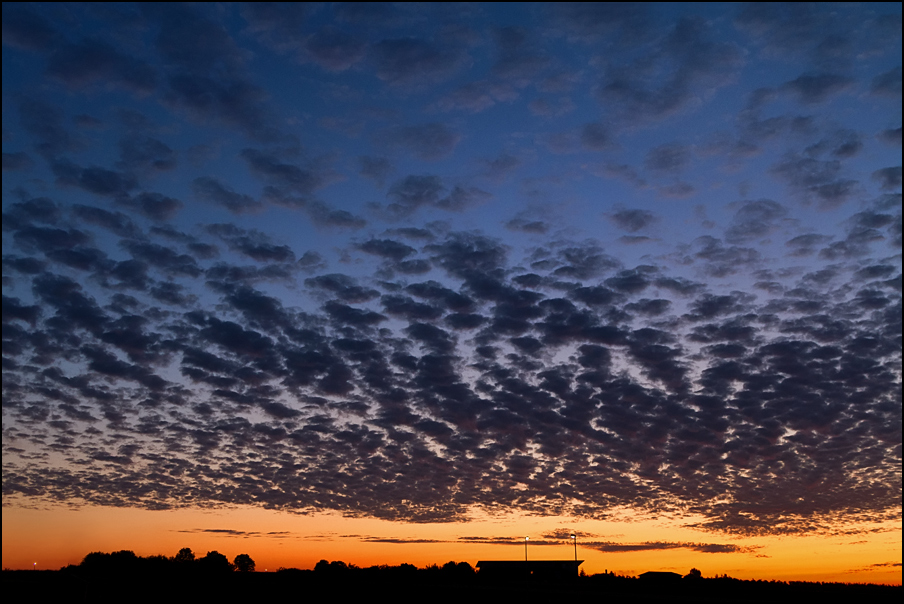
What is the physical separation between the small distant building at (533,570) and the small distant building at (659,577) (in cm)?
1112

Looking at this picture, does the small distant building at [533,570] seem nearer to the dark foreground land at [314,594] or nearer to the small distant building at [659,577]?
the small distant building at [659,577]

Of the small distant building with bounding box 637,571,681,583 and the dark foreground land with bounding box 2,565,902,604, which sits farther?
the small distant building with bounding box 637,571,681,583

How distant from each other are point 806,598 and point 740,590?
35.1 ft

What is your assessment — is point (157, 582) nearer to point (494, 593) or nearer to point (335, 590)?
point (335, 590)

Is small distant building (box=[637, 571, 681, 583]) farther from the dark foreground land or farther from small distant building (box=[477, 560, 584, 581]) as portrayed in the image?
the dark foreground land

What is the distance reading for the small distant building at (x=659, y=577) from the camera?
109 m

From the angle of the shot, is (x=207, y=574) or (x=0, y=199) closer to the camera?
(x=0, y=199)

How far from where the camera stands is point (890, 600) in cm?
6738

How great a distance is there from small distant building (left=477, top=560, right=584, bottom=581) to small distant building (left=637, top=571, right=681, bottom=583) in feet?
36.5

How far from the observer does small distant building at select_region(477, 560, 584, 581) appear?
372 feet

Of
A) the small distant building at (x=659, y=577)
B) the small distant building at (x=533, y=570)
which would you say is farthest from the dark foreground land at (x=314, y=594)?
the small distant building at (x=533, y=570)

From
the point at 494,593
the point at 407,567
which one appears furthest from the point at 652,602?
the point at 407,567

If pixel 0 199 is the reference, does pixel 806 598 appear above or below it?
below

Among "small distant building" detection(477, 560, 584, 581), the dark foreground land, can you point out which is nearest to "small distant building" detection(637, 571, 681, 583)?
"small distant building" detection(477, 560, 584, 581)
